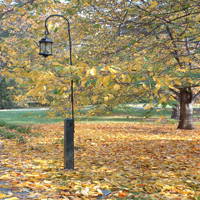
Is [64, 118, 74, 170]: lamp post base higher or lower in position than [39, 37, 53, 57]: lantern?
lower

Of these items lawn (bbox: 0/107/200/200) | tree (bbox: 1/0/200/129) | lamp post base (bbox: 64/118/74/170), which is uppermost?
tree (bbox: 1/0/200/129)

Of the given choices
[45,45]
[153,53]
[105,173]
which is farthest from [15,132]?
[153,53]

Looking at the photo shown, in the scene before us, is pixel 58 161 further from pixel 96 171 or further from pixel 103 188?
pixel 103 188

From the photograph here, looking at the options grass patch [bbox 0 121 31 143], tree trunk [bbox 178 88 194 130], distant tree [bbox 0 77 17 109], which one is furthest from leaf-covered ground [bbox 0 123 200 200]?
distant tree [bbox 0 77 17 109]

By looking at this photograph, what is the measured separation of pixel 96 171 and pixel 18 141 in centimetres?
374

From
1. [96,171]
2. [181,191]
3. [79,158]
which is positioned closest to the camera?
[181,191]

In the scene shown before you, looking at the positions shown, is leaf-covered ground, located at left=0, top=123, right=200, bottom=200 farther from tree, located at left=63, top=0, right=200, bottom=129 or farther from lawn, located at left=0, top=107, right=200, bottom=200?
tree, located at left=63, top=0, right=200, bottom=129

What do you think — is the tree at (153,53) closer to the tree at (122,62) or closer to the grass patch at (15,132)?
the tree at (122,62)

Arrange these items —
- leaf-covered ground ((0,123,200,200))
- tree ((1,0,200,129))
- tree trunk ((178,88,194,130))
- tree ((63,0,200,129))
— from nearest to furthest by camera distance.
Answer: tree ((1,0,200,129)) < tree ((63,0,200,129)) < leaf-covered ground ((0,123,200,200)) < tree trunk ((178,88,194,130))

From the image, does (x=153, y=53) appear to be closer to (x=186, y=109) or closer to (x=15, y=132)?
(x=15, y=132)

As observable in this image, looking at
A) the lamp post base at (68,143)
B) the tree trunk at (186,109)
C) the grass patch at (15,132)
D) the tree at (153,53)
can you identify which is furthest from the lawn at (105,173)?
the tree trunk at (186,109)

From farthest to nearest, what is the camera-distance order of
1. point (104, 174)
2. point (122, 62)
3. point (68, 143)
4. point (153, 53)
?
point (153, 53), point (122, 62), point (68, 143), point (104, 174)

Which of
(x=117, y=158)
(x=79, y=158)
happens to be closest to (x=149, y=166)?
(x=117, y=158)

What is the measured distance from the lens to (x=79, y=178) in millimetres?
3641
